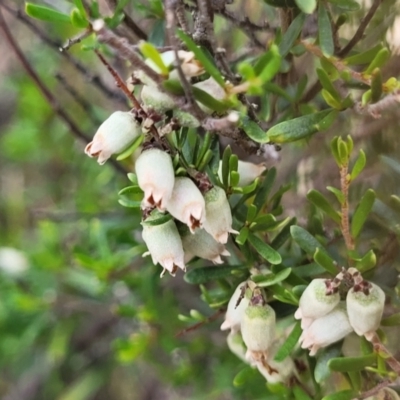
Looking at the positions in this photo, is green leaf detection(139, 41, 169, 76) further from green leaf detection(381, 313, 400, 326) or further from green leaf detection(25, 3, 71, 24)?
green leaf detection(381, 313, 400, 326)

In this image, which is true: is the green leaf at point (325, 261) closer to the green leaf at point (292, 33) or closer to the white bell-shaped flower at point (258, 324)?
the white bell-shaped flower at point (258, 324)

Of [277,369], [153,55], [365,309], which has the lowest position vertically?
[277,369]

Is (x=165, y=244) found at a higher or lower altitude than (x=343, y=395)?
higher

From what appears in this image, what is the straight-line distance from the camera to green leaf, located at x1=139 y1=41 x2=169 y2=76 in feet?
0.96

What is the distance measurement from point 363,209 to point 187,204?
0.14m

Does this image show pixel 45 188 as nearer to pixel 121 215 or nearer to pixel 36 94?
pixel 36 94

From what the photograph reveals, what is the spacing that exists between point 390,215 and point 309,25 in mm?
200

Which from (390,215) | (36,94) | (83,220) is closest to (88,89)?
(36,94)

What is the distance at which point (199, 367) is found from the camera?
833 millimetres

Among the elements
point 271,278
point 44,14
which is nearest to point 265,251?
point 271,278

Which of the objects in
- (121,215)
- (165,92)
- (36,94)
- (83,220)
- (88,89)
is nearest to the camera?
(165,92)

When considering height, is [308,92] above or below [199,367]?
above

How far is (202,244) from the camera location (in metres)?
0.40

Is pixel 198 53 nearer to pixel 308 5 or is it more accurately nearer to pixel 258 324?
pixel 308 5
